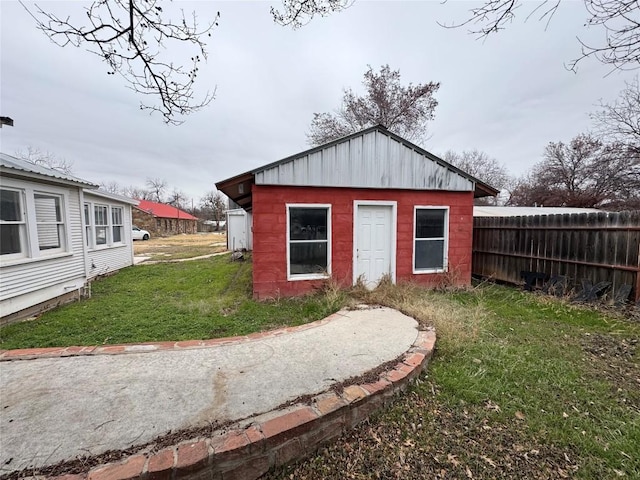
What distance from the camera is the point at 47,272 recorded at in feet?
18.9

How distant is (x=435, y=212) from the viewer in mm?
7102

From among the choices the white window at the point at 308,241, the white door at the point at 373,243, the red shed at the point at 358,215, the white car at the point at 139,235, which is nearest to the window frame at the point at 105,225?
the red shed at the point at 358,215

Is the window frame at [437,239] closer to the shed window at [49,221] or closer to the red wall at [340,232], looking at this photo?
the red wall at [340,232]

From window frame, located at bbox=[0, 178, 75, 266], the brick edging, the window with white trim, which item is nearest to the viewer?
the brick edging

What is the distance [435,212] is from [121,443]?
7.07 m

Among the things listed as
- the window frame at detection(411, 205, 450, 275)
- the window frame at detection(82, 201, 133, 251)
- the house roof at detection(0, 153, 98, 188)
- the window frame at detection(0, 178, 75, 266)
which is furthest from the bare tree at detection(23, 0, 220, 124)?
the window frame at detection(82, 201, 133, 251)

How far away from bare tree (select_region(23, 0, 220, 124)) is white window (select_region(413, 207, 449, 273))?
5505 millimetres

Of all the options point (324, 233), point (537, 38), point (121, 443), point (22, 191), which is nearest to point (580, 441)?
point (121, 443)

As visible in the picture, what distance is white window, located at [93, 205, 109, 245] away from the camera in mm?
9242

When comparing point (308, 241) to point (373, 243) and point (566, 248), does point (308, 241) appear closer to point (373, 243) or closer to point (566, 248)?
point (373, 243)

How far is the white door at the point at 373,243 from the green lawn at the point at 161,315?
1296 mm

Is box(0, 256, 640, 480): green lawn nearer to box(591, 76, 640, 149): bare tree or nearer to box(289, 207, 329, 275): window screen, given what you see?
box(289, 207, 329, 275): window screen

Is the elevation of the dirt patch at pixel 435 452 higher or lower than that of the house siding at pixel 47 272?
lower

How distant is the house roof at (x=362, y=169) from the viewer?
596 centimetres
